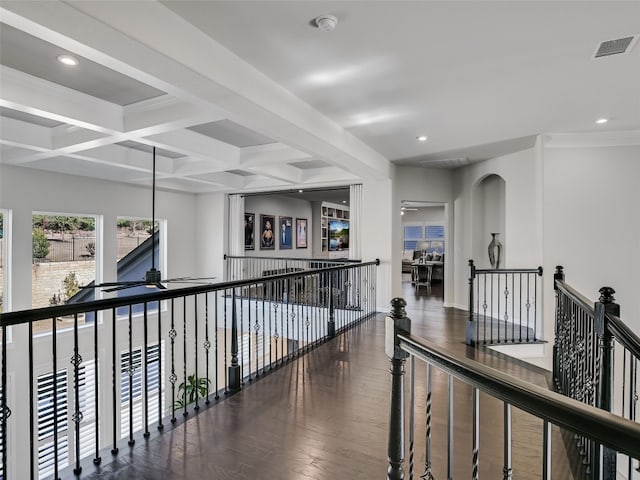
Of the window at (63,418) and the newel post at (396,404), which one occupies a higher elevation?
the newel post at (396,404)

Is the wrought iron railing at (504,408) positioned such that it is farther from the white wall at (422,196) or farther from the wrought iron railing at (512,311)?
the white wall at (422,196)

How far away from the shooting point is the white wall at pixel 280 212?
10.0 m

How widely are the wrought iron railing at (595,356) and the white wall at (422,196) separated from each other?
12.2 feet

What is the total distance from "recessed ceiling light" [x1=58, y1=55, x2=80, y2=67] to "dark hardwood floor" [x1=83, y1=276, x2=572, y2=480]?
120 inches

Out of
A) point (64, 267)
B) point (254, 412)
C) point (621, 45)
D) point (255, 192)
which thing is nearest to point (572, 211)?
point (621, 45)

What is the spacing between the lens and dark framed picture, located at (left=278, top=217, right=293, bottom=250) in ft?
36.2

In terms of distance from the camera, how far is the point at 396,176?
703 centimetres

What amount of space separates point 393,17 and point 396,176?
15.7ft

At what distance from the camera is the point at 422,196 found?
7.24 meters

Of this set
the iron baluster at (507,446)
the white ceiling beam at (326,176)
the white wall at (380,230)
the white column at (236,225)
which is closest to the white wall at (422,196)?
the white wall at (380,230)

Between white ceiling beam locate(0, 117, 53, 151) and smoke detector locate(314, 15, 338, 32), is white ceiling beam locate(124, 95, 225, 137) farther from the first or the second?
white ceiling beam locate(0, 117, 53, 151)

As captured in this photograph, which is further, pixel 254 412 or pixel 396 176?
pixel 396 176

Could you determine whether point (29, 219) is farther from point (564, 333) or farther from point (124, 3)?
point (564, 333)

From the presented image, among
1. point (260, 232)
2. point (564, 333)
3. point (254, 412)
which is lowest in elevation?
point (254, 412)
